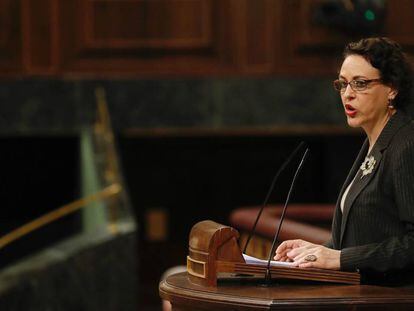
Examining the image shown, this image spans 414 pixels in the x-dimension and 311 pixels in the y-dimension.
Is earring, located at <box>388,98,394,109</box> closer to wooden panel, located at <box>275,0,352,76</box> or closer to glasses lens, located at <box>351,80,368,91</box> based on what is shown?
glasses lens, located at <box>351,80,368,91</box>

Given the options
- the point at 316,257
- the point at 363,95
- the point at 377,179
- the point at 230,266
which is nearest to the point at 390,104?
the point at 363,95

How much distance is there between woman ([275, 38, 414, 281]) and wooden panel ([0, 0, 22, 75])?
469cm

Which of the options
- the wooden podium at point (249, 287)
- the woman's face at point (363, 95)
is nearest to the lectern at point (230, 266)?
the wooden podium at point (249, 287)

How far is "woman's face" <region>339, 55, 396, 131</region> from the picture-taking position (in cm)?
245

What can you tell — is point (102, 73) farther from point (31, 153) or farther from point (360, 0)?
point (360, 0)

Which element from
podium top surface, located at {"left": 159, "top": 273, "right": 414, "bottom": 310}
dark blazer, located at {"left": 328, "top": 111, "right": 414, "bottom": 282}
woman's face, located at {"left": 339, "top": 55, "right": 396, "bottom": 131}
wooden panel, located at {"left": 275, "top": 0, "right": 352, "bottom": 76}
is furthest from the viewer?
wooden panel, located at {"left": 275, "top": 0, "right": 352, "bottom": 76}

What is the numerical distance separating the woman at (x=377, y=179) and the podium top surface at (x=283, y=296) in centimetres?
6

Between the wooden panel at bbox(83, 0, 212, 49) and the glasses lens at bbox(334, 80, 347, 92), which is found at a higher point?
the glasses lens at bbox(334, 80, 347, 92)

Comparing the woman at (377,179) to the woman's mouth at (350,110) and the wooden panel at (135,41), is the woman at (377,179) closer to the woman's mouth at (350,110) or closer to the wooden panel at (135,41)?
the woman's mouth at (350,110)

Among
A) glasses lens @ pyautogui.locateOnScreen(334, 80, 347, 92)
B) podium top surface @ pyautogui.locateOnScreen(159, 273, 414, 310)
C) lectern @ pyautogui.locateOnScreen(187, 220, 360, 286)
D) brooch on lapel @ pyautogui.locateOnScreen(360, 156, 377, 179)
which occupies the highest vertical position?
glasses lens @ pyautogui.locateOnScreen(334, 80, 347, 92)

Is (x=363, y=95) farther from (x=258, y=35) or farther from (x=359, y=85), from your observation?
(x=258, y=35)

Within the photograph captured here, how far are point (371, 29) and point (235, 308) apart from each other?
4.83 m

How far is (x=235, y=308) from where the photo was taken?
2223mm

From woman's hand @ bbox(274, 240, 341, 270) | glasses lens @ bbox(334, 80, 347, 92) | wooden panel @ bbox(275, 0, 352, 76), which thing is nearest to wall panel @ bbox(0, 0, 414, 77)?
wooden panel @ bbox(275, 0, 352, 76)
